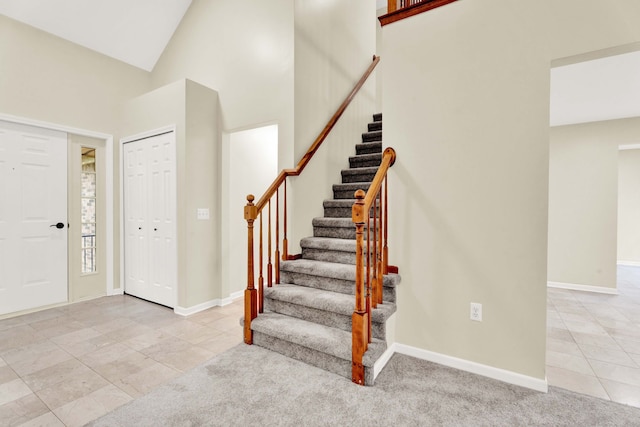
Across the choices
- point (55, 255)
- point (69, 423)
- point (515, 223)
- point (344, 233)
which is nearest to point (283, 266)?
point (344, 233)

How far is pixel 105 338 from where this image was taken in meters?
2.77

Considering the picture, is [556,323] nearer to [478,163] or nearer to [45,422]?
[478,163]

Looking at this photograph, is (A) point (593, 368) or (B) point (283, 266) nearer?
(A) point (593, 368)

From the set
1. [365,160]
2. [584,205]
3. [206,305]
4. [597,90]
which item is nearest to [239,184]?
[206,305]

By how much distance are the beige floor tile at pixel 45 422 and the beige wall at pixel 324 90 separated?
1937 mm

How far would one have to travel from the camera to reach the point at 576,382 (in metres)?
2.06

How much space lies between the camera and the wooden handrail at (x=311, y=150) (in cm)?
269

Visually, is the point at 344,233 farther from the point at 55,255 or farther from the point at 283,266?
the point at 55,255

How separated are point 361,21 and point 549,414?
4544mm

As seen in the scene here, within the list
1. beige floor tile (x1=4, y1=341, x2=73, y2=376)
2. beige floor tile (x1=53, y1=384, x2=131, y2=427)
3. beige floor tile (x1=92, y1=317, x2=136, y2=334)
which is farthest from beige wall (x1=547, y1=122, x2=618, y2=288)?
beige floor tile (x1=4, y1=341, x2=73, y2=376)

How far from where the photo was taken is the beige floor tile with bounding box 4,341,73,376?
2.26 m

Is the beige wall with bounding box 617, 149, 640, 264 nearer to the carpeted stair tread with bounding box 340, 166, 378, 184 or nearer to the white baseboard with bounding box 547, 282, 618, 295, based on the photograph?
the white baseboard with bounding box 547, 282, 618, 295

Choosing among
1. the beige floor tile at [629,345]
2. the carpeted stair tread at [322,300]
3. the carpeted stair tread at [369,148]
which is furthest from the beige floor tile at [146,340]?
the beige floor tile at [629,345]

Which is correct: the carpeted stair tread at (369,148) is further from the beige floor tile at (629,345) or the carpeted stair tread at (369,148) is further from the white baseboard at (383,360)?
the beige floor tile at (629,345)
